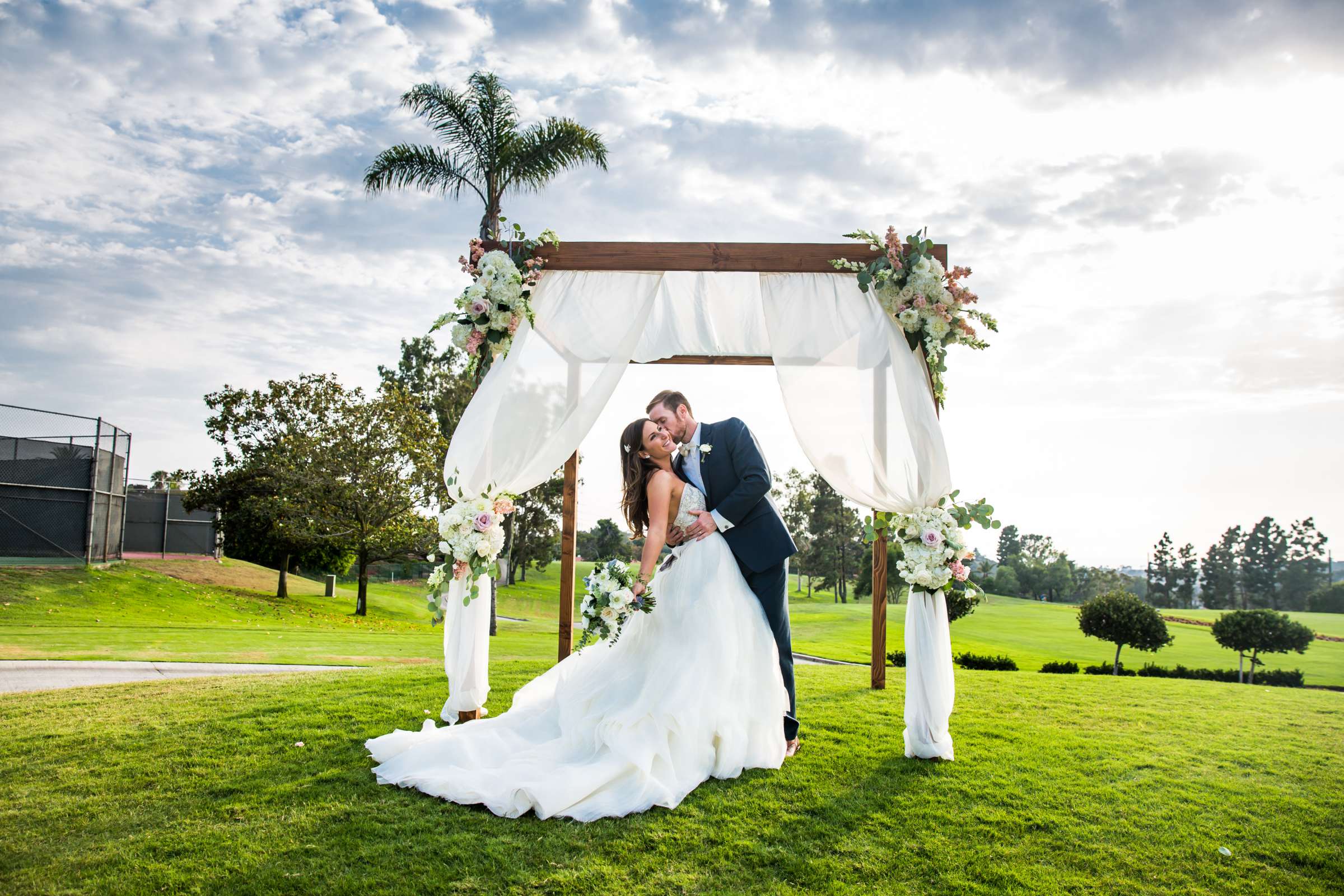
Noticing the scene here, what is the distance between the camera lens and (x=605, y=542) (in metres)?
23.3

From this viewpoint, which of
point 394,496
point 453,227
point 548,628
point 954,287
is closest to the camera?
point 954,287

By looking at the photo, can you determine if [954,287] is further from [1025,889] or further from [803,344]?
[1025,889]

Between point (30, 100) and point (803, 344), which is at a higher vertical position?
point (30, 100)

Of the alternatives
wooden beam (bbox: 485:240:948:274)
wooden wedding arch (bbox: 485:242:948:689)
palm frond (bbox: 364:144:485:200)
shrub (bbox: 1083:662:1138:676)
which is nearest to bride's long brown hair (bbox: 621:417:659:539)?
wooden wedding arch (bbox: 485:242:948:689)

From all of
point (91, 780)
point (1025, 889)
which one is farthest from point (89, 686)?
point (1025, 889)

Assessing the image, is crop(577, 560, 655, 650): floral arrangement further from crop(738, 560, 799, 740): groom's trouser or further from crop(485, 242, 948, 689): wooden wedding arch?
crop(485, 242, 948, 689): wooden wedding arch

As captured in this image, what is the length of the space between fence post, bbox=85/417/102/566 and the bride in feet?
50.3

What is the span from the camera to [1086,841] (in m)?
3.24

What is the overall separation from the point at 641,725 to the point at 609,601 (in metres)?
0.70

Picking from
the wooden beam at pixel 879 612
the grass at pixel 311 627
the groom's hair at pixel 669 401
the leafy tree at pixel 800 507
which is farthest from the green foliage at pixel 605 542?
the groom's hair at pixel 669 401

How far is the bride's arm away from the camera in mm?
4309

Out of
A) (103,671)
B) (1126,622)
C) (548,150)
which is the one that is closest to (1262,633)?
(1126,622)

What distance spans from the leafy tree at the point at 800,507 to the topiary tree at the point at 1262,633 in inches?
502

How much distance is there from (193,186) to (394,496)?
10.2 meters
